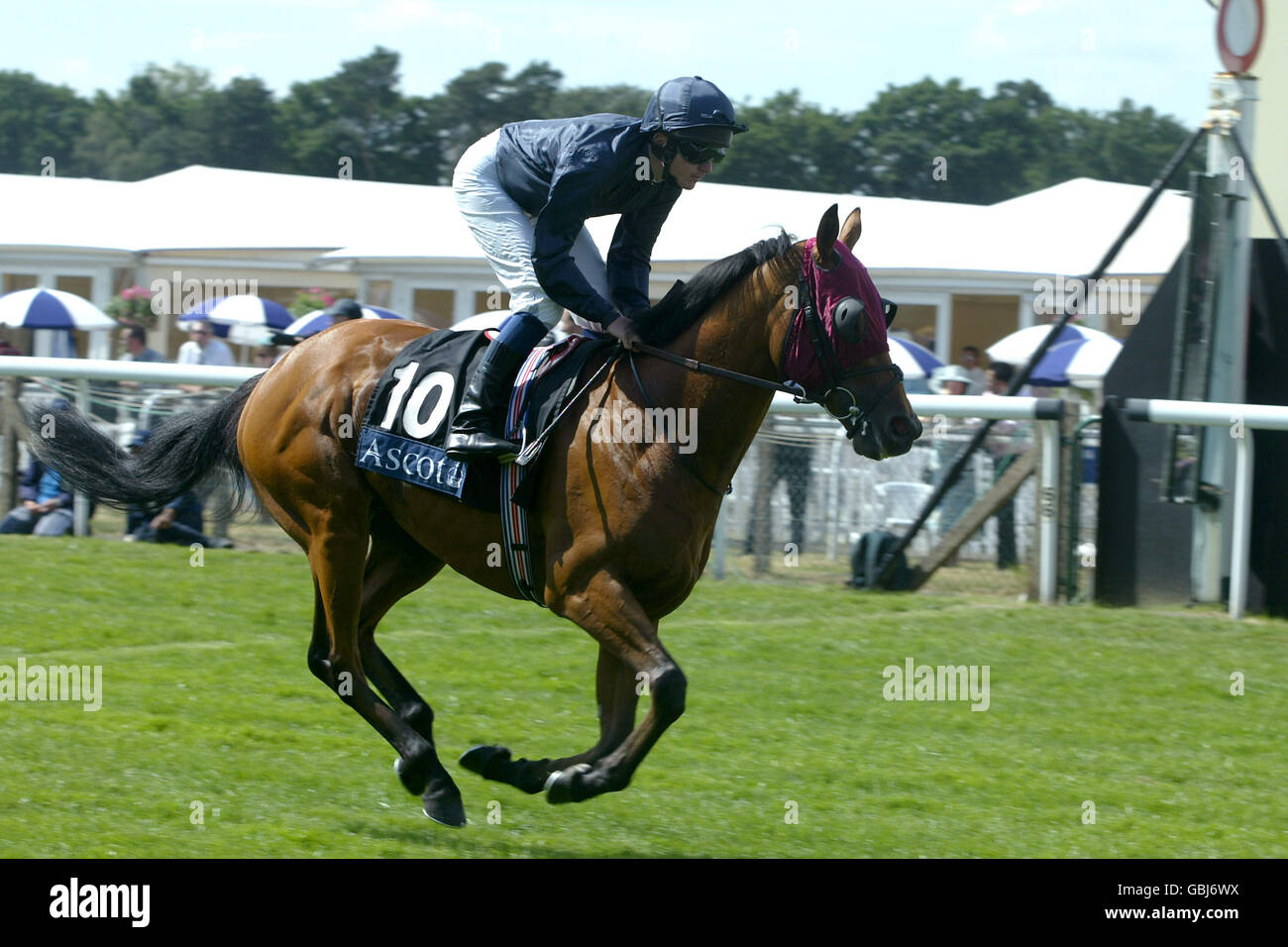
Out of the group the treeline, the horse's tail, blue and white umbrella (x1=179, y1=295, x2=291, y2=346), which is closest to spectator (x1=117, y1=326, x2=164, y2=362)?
blue and white umbrella (x1=179, y1=295, x2=291, y2=346)

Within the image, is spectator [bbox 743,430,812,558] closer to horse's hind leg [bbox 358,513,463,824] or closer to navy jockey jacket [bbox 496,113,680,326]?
horse's hind leg [bbox 358,513,463,824]

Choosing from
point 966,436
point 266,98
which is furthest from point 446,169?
point 966,436

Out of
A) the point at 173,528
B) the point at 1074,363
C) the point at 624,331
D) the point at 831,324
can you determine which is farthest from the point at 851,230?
the point at 1074,363

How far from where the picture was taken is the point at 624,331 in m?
4.52

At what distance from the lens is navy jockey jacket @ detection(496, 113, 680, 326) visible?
4.50 meters

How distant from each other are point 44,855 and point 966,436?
598 centimetres

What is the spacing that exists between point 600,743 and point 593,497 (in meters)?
0.71

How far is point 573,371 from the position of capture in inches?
183

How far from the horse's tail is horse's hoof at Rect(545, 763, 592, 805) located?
2006 millimetres

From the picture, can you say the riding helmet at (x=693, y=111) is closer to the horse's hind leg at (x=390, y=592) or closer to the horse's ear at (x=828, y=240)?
the horse's ear at (x=828, y=240)

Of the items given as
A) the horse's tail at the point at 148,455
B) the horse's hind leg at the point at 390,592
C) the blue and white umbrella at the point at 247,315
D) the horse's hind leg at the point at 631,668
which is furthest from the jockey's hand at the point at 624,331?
the blue and white umbrella at the point at 247,315

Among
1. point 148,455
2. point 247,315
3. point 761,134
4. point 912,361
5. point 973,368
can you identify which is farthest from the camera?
point 761,134

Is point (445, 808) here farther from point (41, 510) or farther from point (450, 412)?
point (41, 510)

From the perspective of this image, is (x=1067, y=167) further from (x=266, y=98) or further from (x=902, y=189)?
(x=266, y=98)
